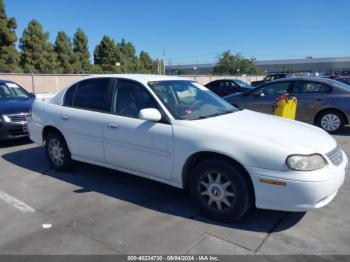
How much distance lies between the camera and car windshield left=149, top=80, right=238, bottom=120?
4.29 metres

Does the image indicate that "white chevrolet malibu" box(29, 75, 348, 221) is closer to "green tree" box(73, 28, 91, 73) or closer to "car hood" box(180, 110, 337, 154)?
"car hood" box(180, 110, 337, 154)

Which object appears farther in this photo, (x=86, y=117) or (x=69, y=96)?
(x=69, y=96)

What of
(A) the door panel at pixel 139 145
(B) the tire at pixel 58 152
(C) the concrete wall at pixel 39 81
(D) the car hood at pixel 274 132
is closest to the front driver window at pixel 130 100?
(A) the door panel at pixel 139 145

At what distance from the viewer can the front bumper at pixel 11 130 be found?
24.2ft

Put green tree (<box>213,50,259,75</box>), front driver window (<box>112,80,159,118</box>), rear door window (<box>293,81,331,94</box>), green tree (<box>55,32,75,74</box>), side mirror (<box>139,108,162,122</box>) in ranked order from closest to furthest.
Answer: side mirror (<box>139,108,162,122</box>), front driver window (<box>112,80,159,118</box>), rear door window (<box>293,81,331,94</box>), green tree (<box>55,32,75,74</box>), green tree (<box>213,50,259,75</box>)

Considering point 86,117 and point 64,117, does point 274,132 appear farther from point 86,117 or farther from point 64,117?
point 64,117

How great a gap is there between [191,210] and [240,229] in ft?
2.35

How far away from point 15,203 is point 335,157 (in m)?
3.92

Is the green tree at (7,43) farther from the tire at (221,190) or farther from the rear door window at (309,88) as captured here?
the tire at (221,190)

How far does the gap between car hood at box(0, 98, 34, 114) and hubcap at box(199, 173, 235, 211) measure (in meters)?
5.45

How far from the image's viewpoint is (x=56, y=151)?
5645 millimetres

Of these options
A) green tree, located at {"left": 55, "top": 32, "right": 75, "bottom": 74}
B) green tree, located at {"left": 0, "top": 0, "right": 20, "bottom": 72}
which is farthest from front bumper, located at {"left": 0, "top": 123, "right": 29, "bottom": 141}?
green tree, located at {"left": 55, "top": 32, "right": 75, "bottom": 74}

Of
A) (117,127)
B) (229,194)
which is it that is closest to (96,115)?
(117,127)

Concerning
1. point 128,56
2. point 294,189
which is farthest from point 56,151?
point 128,56
